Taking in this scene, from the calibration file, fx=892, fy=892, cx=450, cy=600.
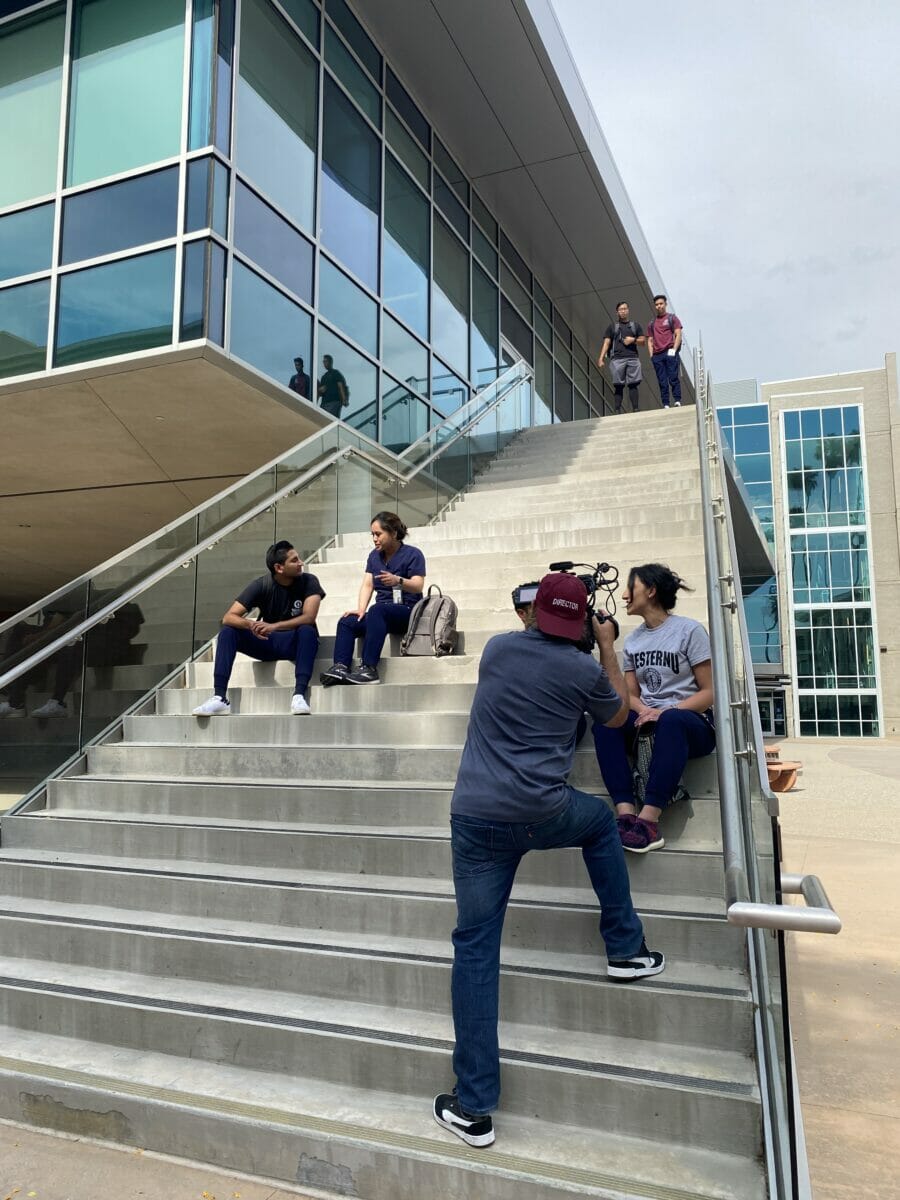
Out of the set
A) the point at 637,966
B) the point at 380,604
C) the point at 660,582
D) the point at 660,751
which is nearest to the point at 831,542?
the point at 380,604

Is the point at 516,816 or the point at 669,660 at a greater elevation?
the point at 669,660

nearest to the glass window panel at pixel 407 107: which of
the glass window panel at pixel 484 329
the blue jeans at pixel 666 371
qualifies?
the glass window panel at pixel 484 329

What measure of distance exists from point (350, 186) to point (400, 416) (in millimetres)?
2790

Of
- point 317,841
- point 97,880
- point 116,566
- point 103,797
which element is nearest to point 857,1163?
point 317,841

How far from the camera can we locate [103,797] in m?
4.84

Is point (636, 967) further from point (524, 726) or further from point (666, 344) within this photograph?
point (666, 344)

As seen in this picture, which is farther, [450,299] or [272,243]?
[450,299]

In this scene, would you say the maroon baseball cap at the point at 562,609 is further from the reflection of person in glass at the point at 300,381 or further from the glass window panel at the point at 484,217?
the glass window panel at the point at 484,217

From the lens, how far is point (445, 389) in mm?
13062

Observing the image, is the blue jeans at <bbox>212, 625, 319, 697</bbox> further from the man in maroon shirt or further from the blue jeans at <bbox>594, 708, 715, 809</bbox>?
the man in maroon shirt

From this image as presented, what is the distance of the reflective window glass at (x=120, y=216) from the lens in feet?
27.1

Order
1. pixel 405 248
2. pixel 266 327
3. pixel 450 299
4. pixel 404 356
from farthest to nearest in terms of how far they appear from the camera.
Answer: pixel 450 299 < pixel 405 248 < pixel 404 356 < pixel 266 327

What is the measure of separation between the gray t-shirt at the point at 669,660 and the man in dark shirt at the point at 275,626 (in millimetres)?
2159

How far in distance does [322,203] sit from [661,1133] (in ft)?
32.0
